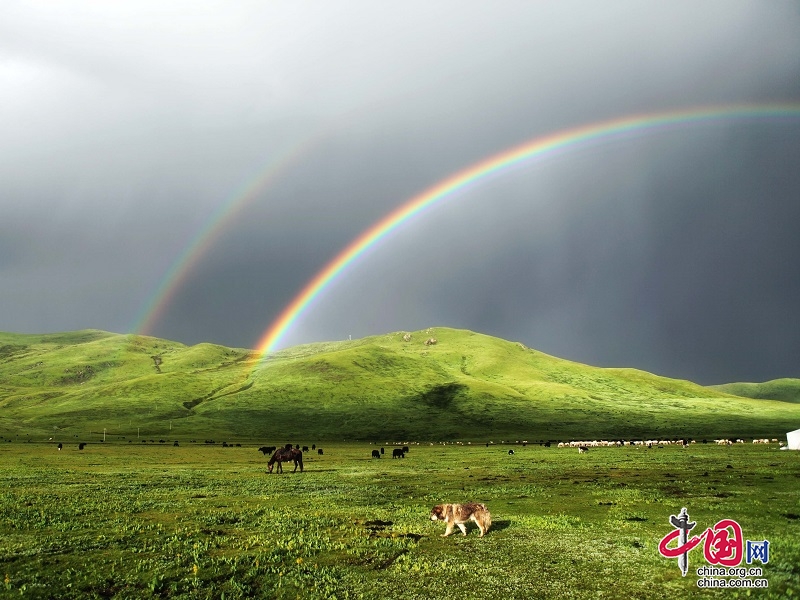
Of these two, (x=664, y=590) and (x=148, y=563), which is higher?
(x=664, y=590)

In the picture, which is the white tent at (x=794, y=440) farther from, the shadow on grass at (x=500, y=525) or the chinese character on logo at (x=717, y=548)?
the shadow on grass at (x=500, y=525)

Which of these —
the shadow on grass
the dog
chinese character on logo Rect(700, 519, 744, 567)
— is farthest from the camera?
the shadow on grass

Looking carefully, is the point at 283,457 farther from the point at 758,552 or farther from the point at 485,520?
the point at 758,552

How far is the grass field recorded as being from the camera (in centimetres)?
1450

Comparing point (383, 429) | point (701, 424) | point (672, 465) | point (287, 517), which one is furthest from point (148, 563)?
point (701, 424)

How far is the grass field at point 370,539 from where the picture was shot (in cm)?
1450

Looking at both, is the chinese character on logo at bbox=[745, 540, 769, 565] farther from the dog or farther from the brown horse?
the brown horse

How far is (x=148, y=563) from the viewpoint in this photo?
16.9 m

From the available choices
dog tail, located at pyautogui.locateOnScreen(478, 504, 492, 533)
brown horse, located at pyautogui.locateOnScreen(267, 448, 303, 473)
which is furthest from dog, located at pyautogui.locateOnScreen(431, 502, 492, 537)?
brown horse, located at pyautogui.locateOnScreen(267, 448, 303, 473)

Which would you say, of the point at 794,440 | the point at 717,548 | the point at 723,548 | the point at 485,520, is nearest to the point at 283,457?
the point at 485,520

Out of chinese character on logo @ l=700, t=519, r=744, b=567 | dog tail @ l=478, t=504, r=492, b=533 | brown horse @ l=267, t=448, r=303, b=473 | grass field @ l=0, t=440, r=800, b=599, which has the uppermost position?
chinese character on logo @ l=700, t=519, r=744, b=567

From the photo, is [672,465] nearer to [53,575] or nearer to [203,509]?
[203,509]

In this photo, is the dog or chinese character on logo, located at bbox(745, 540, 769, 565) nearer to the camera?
chinese character on logo, located at bbox(745, 540, 769, 565)

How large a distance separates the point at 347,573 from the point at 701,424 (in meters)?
201
